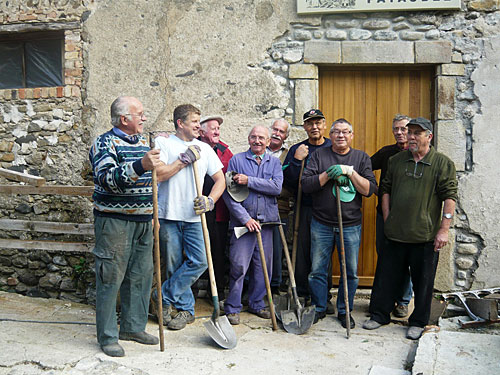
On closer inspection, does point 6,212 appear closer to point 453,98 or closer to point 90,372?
point 90,372

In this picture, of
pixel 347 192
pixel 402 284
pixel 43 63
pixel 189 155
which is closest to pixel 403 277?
pixel 402 284

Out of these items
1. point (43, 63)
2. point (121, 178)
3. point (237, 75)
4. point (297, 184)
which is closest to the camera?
point (121, 178)

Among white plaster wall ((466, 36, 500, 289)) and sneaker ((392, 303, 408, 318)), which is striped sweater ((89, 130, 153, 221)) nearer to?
sneaker ((392, 303, 408, 318))

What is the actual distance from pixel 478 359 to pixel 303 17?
136 inches

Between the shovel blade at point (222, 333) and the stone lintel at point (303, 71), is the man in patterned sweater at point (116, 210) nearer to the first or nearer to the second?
the shovel blade at point (222, 333)

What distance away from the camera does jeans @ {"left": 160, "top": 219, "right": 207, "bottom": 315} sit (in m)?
4.11

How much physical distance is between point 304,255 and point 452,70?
7.62 feet

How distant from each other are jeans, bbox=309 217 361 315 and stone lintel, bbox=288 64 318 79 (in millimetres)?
1570

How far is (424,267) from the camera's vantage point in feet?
13.2

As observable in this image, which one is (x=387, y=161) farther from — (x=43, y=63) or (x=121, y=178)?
(x=43, y=63)

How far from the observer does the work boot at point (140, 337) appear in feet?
12.3

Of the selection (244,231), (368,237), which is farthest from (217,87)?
(368,237)

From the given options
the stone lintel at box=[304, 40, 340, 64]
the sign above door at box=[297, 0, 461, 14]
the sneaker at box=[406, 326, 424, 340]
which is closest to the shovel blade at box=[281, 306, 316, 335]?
the sneaker at box=[406, 326, 424, 340]

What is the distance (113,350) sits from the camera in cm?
347
